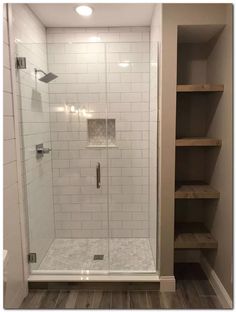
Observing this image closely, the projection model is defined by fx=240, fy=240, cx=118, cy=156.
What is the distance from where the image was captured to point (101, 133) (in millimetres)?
2592

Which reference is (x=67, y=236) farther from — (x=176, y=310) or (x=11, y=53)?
(x=11, y=53)

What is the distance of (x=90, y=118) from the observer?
2.53 meters

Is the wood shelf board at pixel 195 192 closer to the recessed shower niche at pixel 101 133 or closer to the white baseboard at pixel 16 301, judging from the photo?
the recessed shower niche at pixel 101 133

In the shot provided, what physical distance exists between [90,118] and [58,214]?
3.73 ft

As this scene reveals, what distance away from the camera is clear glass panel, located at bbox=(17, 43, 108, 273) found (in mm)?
2314

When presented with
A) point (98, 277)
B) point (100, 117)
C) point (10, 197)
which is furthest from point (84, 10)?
point (98, 277)

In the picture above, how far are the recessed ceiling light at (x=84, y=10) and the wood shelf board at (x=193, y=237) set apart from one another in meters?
2.19

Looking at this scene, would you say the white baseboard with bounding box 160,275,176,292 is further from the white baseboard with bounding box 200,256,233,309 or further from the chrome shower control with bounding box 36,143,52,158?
the chrome shower control with bounding box 36,143,52,158

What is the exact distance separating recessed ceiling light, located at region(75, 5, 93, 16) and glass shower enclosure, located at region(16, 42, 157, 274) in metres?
0.30

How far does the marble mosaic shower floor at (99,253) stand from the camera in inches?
88.0

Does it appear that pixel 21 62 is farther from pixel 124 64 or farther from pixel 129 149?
pixel 129 149

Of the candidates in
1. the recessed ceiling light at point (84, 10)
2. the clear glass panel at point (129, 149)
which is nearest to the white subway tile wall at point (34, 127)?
the recessed ceiling light at point (84, 10)

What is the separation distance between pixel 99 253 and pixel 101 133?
1253mm

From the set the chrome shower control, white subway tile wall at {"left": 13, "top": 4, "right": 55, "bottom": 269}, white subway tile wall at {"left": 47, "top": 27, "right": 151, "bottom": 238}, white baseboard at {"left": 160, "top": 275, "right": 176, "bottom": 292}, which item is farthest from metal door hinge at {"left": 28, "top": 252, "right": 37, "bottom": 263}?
white baseboard at {"left": 160, "top": 275, "right": 176, "bottom": 292}
